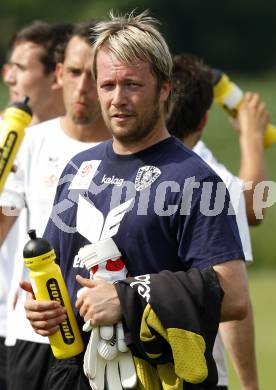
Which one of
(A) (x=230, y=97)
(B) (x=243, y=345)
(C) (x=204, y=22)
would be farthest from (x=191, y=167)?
(C) (x=204, y=22)

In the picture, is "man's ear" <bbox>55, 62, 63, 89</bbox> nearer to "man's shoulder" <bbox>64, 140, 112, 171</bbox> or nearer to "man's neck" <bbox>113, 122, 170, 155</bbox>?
"man's shoulder" <bbox>64, 140, 112, 171</bbox>

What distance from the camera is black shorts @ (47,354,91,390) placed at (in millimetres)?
4727

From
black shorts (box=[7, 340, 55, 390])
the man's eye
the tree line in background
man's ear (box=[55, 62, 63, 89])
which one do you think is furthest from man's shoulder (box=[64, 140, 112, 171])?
the tree line in background

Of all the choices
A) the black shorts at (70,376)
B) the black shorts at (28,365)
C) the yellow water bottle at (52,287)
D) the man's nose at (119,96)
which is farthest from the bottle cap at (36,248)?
the black shorts at (28,365)

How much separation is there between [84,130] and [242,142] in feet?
3.48

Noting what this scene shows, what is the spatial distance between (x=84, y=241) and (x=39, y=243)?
248mm

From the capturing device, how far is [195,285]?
4.36 meters

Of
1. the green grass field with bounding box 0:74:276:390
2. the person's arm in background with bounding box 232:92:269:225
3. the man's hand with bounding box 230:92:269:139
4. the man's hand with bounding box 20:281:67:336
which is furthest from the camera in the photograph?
the green grass field with bounding box 0:74:276:390

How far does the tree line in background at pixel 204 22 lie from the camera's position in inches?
1674

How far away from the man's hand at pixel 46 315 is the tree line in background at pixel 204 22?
37.4m

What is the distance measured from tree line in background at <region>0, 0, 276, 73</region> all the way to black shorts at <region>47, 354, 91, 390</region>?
122 ft

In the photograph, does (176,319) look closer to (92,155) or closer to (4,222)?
(92,155)

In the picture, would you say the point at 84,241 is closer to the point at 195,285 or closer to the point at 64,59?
the point at 195,285

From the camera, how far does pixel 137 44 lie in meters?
4.63
